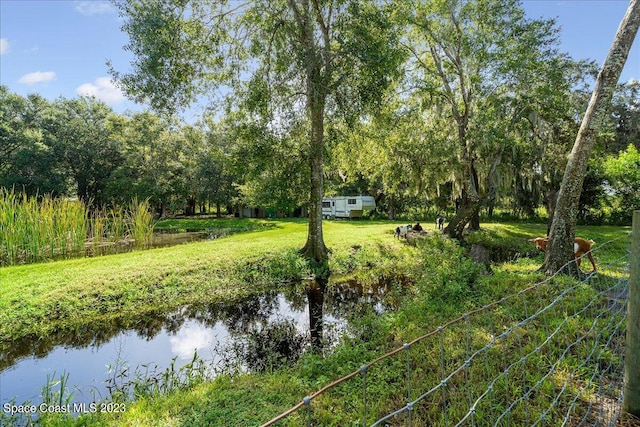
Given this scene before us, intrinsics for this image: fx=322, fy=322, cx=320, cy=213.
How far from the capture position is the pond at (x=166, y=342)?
3.89 m

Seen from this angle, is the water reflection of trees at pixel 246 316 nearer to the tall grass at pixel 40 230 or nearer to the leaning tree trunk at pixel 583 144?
the leaning tree trunk at pixel 583 144

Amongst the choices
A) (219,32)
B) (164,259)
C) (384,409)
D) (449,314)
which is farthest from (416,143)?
(384,409)

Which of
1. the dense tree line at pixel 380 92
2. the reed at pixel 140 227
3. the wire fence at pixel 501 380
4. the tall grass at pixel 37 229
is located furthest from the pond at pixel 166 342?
the reed at pixel 140 227

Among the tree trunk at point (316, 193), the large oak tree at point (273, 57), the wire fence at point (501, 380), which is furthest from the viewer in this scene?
the tree trunk at point (316, 193)

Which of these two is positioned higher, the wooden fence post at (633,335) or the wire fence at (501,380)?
the wooden fence post at (633,335)

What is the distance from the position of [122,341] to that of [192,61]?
628cm

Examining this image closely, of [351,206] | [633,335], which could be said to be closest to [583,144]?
[633,335]

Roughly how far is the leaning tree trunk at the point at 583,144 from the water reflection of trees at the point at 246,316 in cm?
309

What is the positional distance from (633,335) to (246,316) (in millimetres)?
5155

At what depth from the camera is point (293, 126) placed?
8500mm

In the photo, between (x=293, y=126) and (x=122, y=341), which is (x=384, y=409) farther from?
(x=293, y=126)

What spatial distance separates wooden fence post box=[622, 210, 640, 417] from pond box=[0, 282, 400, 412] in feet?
10.2

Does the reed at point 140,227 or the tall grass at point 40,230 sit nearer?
the tall grass at point 40,230

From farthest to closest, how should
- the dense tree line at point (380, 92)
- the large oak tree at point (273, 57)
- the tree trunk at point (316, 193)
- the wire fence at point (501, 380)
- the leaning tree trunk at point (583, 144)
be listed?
the tree trunk at point (316, 193)
the dense tree line at point (380, 92)
the large oak tree at point (273, 57)
the leaning tree trunk at point (583, 144)
the wire fence at point (501, 380)
